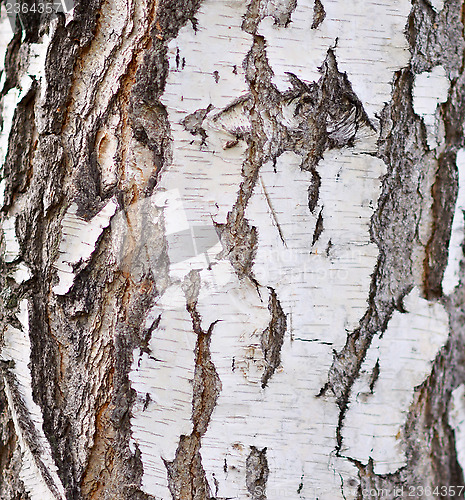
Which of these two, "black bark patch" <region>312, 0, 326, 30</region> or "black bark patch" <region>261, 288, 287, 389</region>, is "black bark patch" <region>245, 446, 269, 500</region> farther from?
"black bark patch" <region>312, 0, 326, 30</region>

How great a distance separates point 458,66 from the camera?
741 mm

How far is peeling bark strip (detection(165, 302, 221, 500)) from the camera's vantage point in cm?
73

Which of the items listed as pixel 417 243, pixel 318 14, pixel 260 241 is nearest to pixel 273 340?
pixel 260 241

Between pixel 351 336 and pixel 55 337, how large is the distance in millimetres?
487

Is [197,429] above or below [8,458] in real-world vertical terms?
above

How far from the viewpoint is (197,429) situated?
0.74 m

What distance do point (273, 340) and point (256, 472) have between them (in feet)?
0.70

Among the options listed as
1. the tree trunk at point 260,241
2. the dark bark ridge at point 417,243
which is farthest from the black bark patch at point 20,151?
the dark bark ridge at point 417,243

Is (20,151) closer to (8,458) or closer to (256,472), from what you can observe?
(8,458)

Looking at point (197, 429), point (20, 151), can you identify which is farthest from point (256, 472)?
point (20, 151)

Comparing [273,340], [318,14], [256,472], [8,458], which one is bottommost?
[8,458]

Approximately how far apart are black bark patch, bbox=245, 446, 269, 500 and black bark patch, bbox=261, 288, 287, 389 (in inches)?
4.5

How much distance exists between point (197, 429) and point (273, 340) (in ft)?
0.62

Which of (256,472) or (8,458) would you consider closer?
(256,472)
